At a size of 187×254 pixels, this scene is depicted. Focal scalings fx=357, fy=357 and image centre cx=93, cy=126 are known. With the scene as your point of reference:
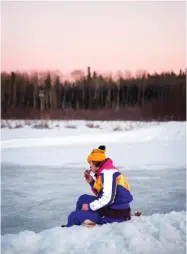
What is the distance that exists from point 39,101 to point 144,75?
1652 millimetres

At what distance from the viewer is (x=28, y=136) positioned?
17.5ft

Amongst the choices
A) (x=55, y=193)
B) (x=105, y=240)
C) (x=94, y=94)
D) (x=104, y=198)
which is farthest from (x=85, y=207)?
(x=94, y=94)

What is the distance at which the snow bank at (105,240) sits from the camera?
99.0 inches

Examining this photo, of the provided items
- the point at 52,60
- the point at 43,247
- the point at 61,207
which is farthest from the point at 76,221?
the point at 52,60

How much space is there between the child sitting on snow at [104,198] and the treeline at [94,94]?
248cm

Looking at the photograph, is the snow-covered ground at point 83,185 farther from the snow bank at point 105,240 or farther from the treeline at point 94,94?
the treeline at point 94,94

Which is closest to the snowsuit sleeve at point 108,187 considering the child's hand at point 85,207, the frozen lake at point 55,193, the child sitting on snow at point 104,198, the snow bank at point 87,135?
the child sitting on snow at point 104,198

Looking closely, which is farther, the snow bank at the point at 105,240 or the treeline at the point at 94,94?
the treeline at the point at 94,94

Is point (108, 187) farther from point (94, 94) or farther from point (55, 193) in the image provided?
point (94, 94)

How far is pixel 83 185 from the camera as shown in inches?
175

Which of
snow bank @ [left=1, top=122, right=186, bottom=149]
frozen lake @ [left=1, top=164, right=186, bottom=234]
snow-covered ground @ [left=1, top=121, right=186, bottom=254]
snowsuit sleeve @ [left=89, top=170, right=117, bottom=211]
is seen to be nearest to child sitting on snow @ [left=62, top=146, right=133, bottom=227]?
snowsuit sleeve @ [left=89, top=170, right=117, bottom=211]

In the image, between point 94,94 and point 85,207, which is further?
point 94,94

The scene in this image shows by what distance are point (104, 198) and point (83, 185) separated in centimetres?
180

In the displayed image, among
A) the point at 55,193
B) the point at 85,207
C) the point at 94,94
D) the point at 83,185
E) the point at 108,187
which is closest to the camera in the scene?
the point at 108,187
